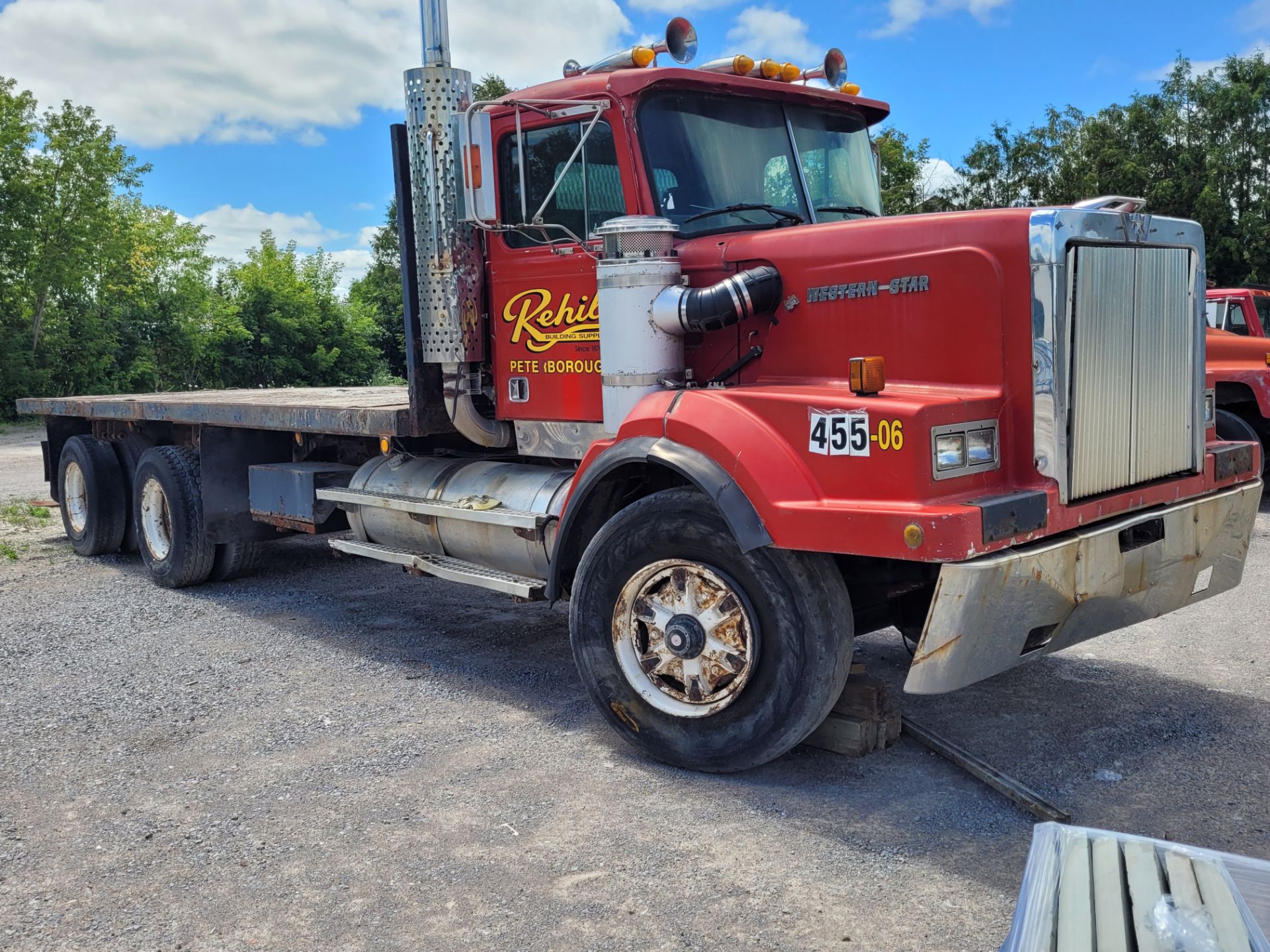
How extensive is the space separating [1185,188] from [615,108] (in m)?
23.5

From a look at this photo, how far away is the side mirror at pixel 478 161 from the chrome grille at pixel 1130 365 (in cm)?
244

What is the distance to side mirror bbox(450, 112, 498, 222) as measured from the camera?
4969 millimetres

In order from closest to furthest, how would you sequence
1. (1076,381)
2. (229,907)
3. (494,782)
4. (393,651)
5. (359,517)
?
(229,907)
(1076,381)
(494,782)
(393,651)
(359,517)

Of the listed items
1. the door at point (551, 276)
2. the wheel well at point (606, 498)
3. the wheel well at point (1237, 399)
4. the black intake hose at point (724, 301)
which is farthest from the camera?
the wheel well at point (1237, 399)

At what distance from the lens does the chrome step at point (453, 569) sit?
5.45 meters

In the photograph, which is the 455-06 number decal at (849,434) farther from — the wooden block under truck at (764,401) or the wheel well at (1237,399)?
the wheel well at (1237,399)

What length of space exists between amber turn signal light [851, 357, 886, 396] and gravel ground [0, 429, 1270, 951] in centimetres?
150

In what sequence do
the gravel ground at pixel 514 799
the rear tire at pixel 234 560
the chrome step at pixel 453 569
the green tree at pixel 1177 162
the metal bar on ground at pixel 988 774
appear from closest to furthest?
the gravel ground at pixel 514 799, the metal bar on ground at pixel 988 774, the chrome step at pixel 453 569, the rear tire at pixel 234 560, the green tree at pixel 1177 162

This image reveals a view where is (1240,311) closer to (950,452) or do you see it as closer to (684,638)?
(950,452)

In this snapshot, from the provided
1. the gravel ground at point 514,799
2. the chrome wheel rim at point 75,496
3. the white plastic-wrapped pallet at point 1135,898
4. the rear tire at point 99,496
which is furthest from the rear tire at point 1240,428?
the chrome wheel rim at point 75,496

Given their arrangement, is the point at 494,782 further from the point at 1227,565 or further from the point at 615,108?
the point at 1227,565

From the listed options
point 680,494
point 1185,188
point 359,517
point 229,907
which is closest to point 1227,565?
point 680,494

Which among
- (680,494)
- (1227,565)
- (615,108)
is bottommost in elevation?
(1227,565)

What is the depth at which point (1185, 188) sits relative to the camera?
81.3ft
